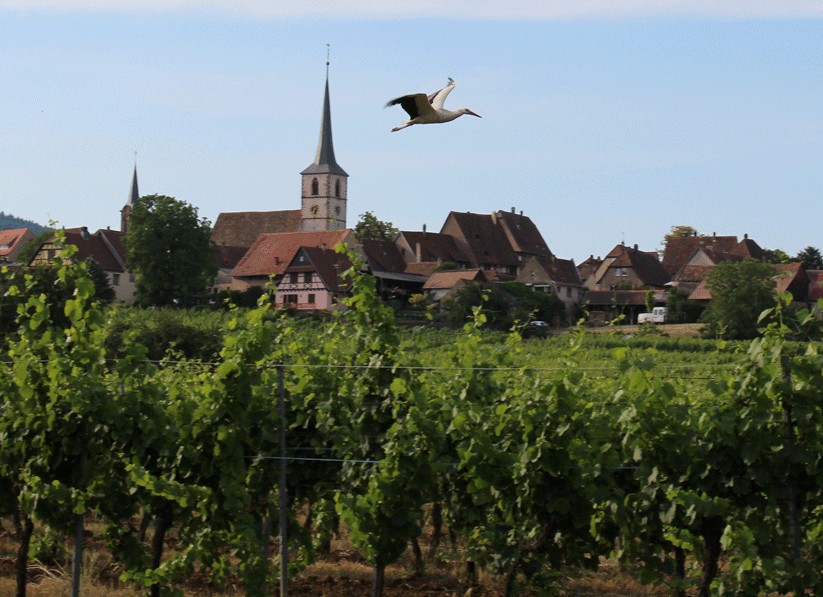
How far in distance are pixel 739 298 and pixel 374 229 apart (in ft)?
157

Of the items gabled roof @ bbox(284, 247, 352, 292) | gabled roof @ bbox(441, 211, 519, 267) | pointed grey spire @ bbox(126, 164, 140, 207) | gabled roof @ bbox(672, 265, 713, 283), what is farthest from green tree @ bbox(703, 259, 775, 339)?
pointed grey spire @ bbox(126, 164, 140, 207)

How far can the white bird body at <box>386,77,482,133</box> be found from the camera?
14.2m

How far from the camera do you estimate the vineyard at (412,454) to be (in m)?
9.85

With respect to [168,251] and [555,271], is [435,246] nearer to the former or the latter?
[555,271]

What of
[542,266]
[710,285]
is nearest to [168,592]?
[710,285]

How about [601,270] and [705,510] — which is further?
[601,270]

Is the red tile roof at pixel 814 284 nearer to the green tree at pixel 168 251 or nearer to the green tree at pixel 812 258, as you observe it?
the green tree at pixel 812 258

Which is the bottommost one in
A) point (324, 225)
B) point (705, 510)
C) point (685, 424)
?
point (705, 510)

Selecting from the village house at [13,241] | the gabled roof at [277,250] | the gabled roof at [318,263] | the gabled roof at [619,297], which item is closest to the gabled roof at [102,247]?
the gabled roof at [277,250]

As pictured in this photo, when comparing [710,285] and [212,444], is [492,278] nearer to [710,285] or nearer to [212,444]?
[710,285]

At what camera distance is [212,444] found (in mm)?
11266

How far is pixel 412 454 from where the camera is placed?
10.9m

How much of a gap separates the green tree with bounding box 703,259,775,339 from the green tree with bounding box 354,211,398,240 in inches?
1611

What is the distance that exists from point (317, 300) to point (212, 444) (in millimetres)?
72866
